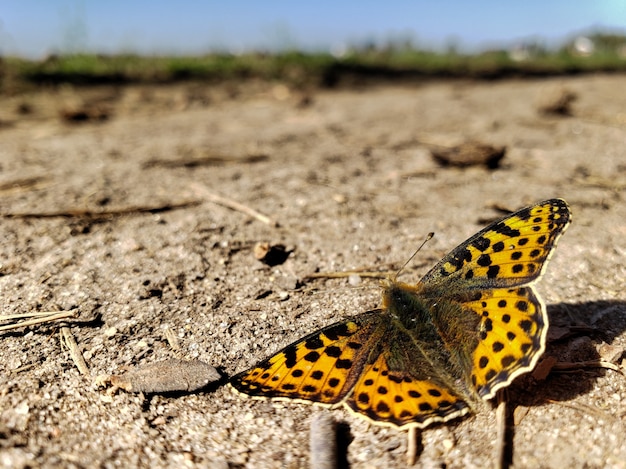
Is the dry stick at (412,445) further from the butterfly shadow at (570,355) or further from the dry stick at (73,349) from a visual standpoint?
the dry stick at (73,349)

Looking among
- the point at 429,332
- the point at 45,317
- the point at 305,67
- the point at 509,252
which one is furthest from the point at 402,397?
the point at 305,67

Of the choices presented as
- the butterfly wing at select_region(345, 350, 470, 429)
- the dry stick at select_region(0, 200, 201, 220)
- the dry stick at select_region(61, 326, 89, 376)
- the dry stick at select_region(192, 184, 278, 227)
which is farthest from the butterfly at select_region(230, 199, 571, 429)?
the dry stick at select_region(0, 200, 201, 220)

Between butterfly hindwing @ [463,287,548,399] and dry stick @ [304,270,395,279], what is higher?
butterfly hindwing @ [463,287,548,399]

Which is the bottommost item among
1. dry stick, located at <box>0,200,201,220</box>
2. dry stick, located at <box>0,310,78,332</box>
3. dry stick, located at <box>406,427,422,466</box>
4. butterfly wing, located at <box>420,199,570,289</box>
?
dry stick, located at <box>406,427,422,466</box>

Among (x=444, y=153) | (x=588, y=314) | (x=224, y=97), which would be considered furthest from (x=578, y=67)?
(x=588, y=314)

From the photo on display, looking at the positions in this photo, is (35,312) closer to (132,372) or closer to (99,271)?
(99,271)

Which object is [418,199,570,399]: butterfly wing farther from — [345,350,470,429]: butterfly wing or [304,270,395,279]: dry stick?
[304,270,395,279]: dry stick

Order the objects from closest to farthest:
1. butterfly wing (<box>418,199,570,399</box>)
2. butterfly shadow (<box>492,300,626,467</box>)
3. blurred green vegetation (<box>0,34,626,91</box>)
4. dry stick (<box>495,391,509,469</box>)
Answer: dry stick (<box>495,391,509,469</box>), butterfly wing (<box>418,199,570,399</box>), butterfly shadow (<box>492,300,626,467</box>), blurred green vegetation (<box>0,34,626,91</box>)
